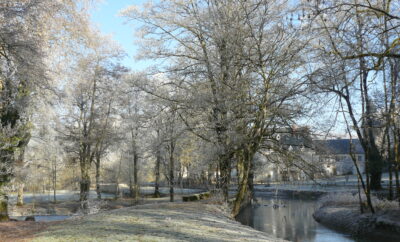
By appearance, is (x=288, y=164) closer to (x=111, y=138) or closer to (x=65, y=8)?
(x=65, y=8)

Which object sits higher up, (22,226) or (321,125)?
(321,125)

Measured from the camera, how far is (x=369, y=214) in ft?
53.1

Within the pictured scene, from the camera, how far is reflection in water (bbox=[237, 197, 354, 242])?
14.9 meters

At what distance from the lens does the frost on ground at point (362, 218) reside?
14625mm

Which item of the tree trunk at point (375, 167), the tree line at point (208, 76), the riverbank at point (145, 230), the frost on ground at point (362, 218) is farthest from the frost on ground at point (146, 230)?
the tree trunk at point (375, 167)

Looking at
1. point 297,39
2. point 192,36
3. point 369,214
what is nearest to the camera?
point 297,39

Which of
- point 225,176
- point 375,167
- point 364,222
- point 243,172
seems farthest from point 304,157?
point 375,167

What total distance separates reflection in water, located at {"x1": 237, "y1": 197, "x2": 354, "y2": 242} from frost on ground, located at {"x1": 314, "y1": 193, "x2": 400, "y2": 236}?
622 millimetres

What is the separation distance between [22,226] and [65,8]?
7695mm

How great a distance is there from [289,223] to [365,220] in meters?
3.78

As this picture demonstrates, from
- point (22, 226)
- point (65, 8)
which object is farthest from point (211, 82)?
point (22, 226)

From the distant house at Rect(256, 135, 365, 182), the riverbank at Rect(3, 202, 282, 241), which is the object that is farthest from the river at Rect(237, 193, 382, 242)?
the riverbank at Rect(3, 202, 282, 241)

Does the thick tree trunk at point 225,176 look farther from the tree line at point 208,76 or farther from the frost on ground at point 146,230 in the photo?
the frost on ground at point 146,230

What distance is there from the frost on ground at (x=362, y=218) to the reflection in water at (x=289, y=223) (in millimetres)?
622
